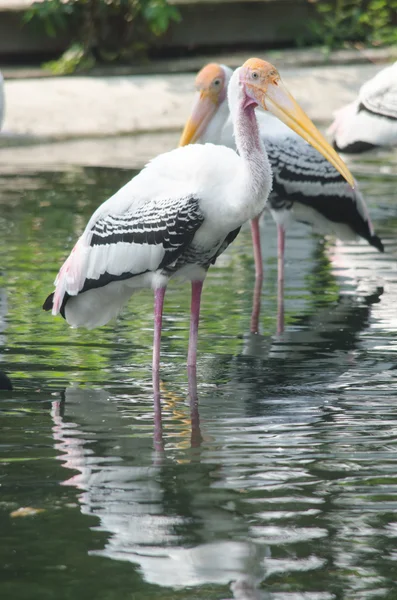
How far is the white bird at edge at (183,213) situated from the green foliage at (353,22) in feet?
36.8

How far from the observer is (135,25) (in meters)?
16.3

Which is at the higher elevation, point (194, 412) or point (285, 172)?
point (285, 172)

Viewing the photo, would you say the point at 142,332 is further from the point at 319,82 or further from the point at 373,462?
the point at 319,82

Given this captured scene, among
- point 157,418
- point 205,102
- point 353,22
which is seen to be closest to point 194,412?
point 157,418

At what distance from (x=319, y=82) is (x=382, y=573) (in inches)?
470

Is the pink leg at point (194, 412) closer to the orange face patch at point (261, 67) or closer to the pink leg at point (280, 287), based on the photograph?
the pink leg at point (280, 287)

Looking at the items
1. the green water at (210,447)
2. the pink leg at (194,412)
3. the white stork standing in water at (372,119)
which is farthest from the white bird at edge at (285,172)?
the pink leg at (194,412)

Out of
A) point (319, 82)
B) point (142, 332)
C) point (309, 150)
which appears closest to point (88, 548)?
point (142, 332)

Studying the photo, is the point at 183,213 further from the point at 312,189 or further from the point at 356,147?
the point at 356,147

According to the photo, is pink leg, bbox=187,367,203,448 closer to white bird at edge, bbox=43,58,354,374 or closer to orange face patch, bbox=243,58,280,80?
white bird at edge, bbox=43,58,354,374

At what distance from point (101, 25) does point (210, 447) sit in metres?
11.9

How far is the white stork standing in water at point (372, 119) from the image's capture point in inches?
361

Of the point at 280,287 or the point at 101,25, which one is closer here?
the point at 280,287

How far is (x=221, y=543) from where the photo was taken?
13.0 feet
